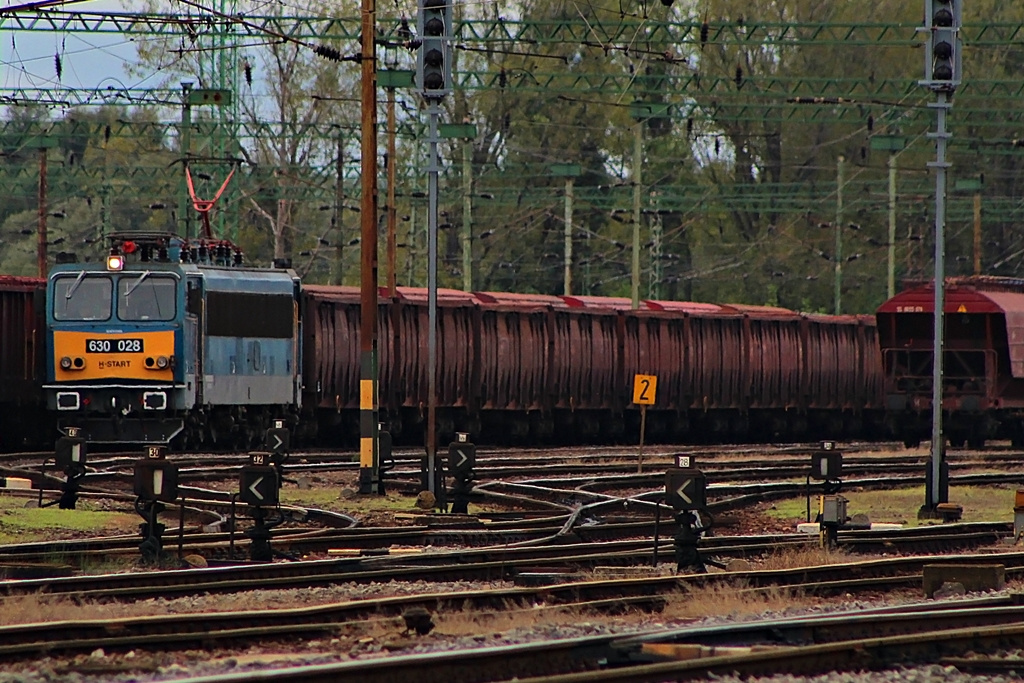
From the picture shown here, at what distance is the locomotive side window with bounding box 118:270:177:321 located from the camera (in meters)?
26.1

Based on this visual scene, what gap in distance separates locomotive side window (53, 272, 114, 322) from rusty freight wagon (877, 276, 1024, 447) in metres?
16.2

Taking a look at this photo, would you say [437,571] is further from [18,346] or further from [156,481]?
[18,346]

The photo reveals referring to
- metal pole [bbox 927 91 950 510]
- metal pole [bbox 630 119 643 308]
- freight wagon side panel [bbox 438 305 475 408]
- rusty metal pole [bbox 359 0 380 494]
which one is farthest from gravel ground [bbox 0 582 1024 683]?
metal pole [bbox 630 119 643 308]

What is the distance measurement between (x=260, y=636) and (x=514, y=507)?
1084cm

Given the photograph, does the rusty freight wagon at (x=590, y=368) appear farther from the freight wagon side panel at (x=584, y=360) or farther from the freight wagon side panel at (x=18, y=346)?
the freight wagon side panel at (x=18, y=346)

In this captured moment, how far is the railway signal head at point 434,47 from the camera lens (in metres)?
19.1

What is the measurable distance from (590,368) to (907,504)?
16.5 metres

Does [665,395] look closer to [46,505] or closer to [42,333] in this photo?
[42,333]

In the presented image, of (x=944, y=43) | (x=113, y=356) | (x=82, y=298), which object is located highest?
(x=944, y=43)

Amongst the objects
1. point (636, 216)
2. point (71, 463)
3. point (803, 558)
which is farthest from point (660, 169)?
point (803, 558)

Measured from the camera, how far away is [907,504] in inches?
866

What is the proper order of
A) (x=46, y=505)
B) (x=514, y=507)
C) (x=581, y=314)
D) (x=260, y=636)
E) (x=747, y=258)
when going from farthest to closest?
(x=747, y=258) → (x=581, y=314) → (x=514, y=507) → (x=46, y=505) → (x=260, y=636)

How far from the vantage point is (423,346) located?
35.2 meters

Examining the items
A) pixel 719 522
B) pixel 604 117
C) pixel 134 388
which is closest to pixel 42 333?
pixel 134 388
